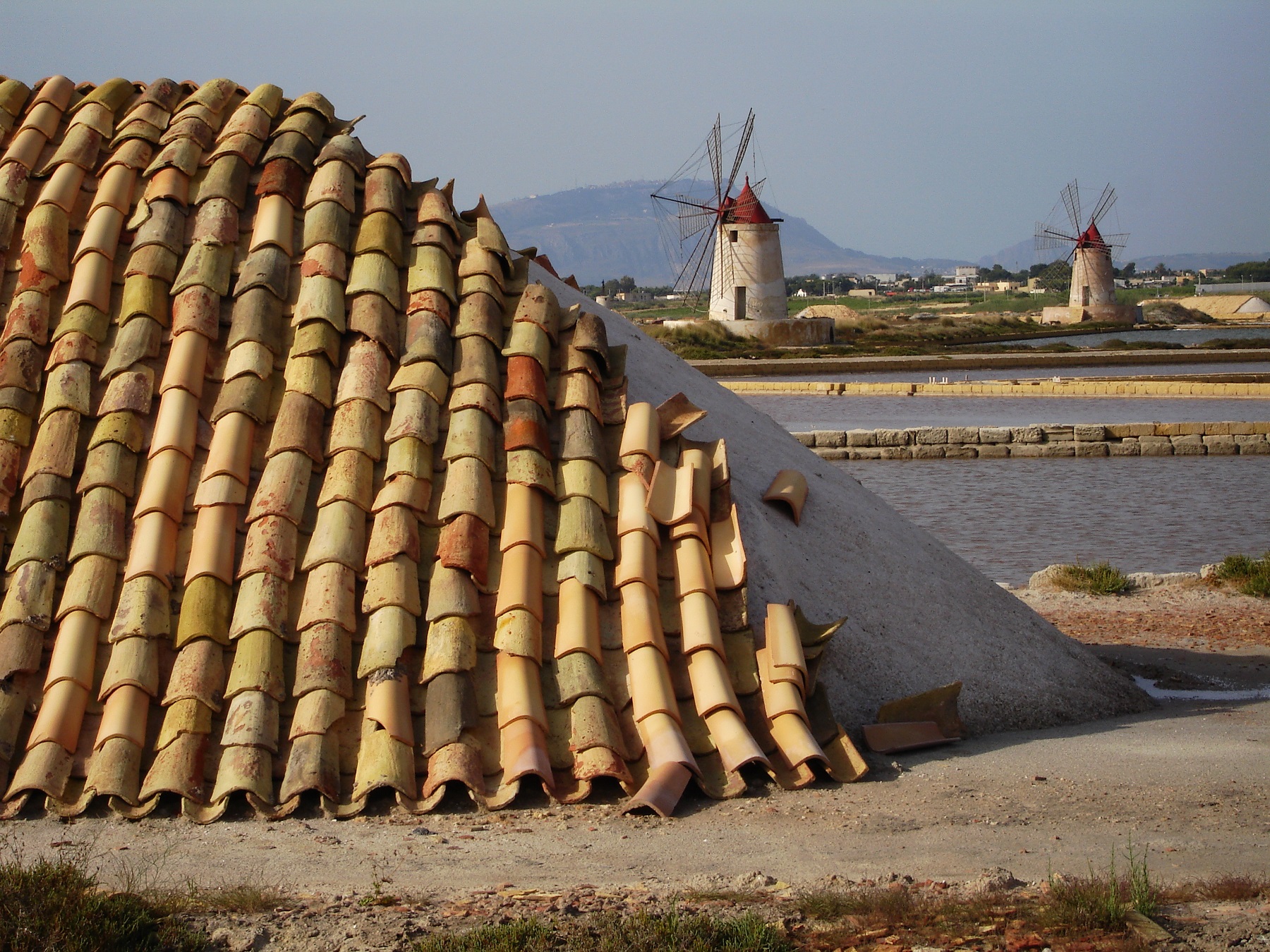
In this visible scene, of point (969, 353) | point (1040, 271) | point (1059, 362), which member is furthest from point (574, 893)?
point (1040, 271)

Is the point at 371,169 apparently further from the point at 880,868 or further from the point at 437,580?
the point at 880,868

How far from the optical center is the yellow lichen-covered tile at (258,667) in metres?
3.34

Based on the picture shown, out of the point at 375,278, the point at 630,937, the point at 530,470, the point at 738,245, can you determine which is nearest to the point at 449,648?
the point at 530,470

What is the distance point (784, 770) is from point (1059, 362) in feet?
89.8

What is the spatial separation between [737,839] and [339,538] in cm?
Answer: 131

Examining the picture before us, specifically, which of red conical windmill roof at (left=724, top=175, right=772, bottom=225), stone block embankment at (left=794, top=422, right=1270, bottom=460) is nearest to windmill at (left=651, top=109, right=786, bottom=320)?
red conical windmill roof at (left=724, top=175, right=772, bottom=225)

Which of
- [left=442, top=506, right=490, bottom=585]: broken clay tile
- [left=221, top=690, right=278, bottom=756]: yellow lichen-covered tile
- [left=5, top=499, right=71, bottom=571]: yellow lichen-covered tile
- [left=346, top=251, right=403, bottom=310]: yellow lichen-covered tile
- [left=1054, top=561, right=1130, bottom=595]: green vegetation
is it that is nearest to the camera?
[left=221, top=690, right=278, bottom=756]: yellow lichen-covered tile

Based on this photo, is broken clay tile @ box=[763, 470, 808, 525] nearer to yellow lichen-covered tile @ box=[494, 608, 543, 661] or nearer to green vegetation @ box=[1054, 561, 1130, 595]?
yellow lichen-covered tile @ box=[494, 608, 543, 661]

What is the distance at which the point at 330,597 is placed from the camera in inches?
136

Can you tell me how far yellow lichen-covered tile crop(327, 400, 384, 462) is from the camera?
3.75 m

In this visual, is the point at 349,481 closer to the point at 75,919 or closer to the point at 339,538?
the point at 339,538

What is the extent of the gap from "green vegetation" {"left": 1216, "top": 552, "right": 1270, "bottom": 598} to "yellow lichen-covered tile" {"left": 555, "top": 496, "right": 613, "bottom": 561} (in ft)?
15.8

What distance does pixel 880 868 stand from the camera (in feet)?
9.18

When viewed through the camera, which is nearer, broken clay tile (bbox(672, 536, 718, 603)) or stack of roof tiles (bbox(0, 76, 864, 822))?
stack of roof tiles (bbox(0, 76, 864, 822))
